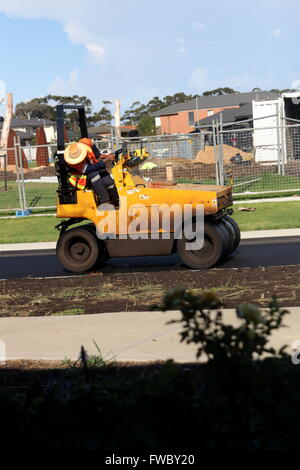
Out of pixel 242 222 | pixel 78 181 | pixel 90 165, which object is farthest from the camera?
pixel 242 222

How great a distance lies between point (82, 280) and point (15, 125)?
9770 cm

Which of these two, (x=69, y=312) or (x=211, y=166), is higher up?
(x=211, y=166)

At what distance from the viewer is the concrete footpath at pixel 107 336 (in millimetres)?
6983

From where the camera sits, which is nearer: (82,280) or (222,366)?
(222,366)

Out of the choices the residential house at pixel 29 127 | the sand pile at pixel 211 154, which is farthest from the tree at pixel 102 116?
the sand pile at pixel 211 154

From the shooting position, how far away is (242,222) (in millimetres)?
18438

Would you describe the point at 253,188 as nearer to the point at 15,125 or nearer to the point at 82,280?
the point at 82,280

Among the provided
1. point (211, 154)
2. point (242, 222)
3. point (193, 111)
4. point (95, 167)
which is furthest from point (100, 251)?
point (193, 111)

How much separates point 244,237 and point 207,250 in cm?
429

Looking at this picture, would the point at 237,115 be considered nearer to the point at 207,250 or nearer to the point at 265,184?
the point at 265,184

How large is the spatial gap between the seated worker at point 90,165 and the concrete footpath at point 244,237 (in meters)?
4.69

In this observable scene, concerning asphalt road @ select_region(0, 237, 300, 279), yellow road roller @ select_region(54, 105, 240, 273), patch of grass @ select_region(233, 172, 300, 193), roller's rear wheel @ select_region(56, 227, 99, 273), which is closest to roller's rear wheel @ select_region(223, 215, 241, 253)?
yellow road roller @ select_region(54, 105, 240, 273)

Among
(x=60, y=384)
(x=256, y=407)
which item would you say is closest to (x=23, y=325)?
(x=60, y=384)
